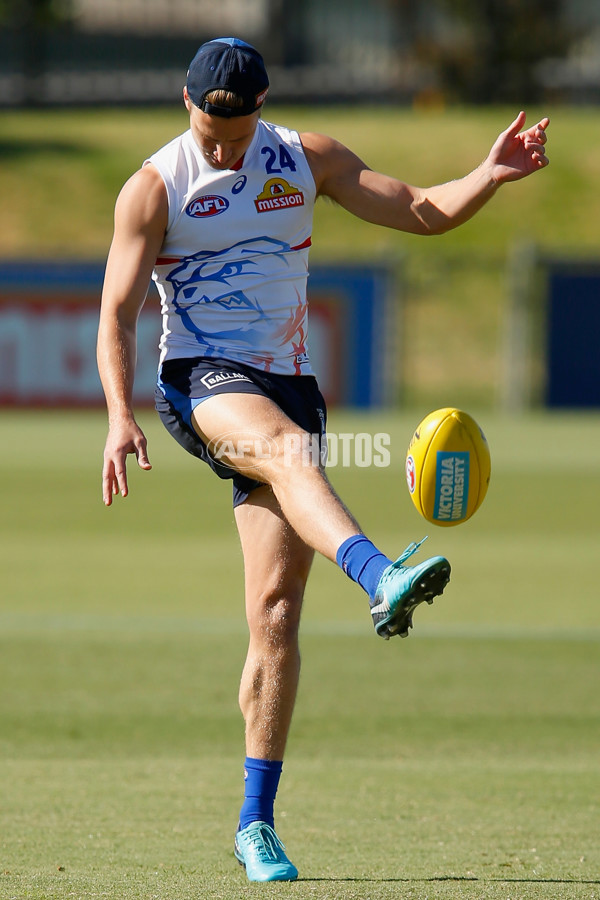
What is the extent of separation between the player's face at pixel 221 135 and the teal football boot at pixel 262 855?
2157 mm

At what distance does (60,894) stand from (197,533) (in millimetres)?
9087

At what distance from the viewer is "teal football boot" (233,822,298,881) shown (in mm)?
4281

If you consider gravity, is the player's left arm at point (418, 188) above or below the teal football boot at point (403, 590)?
above

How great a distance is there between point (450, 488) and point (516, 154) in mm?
1271

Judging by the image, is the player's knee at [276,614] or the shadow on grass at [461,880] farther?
the player's knee at [276,614]

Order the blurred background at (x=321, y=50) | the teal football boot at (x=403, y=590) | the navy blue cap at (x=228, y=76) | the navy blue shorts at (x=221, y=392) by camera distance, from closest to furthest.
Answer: the teal football boot at (x=403, y=590)
the navy blue cap at (x=228, y=76)
the navy blue shorts at (x=221, y=392)
the blurred background at (x=321, y=50)

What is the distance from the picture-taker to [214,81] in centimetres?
440

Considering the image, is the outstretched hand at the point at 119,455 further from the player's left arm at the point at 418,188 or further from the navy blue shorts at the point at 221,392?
the player's left arm at the point at 418,188

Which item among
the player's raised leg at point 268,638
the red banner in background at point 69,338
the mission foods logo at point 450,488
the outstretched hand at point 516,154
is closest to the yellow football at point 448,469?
the mission foods logo at point 450,488

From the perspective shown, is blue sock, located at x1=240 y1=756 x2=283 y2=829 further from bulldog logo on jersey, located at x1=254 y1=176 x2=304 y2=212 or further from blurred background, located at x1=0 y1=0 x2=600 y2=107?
blurred background, located at x1=0 y1=0 x2=600 y2=107

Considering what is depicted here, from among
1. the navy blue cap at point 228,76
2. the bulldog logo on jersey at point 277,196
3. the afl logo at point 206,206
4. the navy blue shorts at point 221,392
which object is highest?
the navy blue cap at point 228,76

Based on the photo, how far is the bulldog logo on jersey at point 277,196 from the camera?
4680mm

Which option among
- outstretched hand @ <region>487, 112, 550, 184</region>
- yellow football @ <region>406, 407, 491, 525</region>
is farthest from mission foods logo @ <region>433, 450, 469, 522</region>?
outstretched hand @ <region>487, 112, 550, 184</region>

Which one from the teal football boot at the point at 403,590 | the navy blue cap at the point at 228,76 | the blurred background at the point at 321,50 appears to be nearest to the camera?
the teal football boot at the point at 403,590
